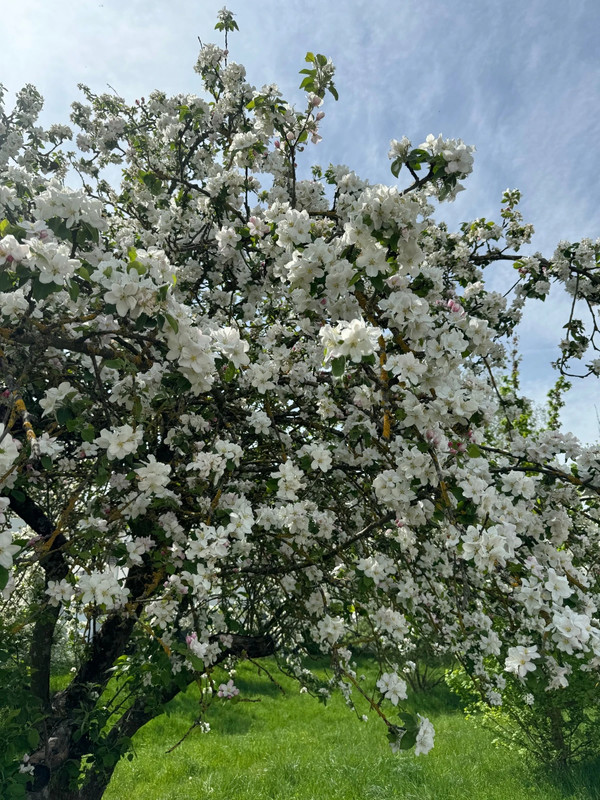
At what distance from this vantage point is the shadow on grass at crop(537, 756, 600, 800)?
6.09 m

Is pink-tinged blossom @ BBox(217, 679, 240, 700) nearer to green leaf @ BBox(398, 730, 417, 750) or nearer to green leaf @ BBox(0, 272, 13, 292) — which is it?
green leaf @ BBox(398, 730, 417, 750)

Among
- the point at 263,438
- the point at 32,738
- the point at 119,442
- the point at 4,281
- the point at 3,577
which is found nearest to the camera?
the point at 3,577

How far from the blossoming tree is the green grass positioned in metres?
2.37

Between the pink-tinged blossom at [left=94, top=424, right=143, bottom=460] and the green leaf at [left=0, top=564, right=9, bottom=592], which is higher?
the pink-tinged blossom at [left=94, top=424, right=143, bottom=460]

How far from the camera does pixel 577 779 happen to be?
657 cm

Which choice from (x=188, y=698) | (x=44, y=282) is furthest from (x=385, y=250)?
(x=188, y=698)

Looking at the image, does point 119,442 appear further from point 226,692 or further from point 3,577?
point 226,692

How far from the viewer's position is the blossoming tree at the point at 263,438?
85.5 inches

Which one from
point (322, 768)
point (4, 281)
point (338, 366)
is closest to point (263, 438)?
point (338, 366)

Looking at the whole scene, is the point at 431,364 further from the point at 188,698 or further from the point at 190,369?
the point at 188,698

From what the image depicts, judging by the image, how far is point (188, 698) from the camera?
13.0m

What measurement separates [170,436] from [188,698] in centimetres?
1271

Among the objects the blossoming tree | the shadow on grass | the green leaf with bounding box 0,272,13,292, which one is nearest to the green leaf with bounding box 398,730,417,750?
the blossoming tree

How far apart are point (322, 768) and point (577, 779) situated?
11.2 ft
